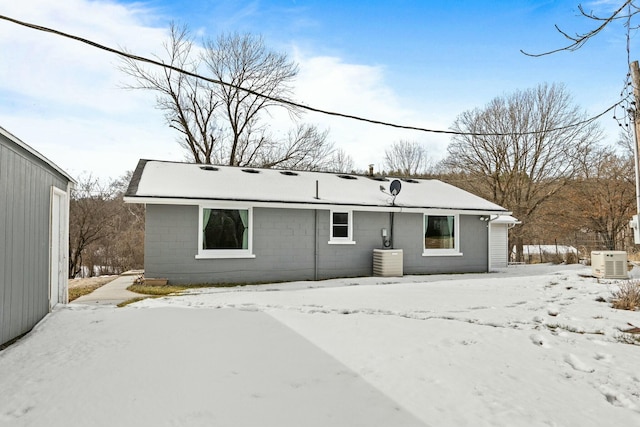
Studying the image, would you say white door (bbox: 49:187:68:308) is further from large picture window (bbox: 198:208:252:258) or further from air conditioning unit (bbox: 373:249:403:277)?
air conditioning unit (bbox: 373:249:403:277)

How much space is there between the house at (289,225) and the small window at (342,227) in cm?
3

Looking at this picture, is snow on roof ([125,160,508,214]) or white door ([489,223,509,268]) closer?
snow on roof ([125,160,508,214])

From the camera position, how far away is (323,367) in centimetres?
380

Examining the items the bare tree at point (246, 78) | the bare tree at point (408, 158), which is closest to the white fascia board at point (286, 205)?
the bare tree at point (246, 78)

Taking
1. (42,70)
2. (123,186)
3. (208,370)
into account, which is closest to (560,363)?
(208,370)

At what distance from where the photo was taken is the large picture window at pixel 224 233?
34.4 feet

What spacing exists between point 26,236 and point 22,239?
165 mm

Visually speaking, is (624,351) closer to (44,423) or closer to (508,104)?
(44,423)

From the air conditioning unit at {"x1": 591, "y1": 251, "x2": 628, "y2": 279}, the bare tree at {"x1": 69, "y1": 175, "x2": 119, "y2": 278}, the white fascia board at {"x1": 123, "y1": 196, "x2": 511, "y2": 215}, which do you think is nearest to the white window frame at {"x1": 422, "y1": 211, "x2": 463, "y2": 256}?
the white fascia board at {"x1": 123, "y1": 196, "x2": 511, "y2": 215}

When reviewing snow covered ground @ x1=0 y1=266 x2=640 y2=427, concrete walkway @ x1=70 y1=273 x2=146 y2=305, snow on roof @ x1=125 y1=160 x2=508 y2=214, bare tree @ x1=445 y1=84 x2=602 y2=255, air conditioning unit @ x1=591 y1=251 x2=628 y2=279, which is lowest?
concrete walkway @ x1=70 y1=273 x2=146 y2=305

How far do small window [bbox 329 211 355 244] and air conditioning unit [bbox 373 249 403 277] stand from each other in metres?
1.02

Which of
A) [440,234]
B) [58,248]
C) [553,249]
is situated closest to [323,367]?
[58,248]

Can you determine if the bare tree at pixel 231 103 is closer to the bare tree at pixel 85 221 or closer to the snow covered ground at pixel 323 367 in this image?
the bare tree at pixel 85 221

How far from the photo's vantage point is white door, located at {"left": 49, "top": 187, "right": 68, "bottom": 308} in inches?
257
